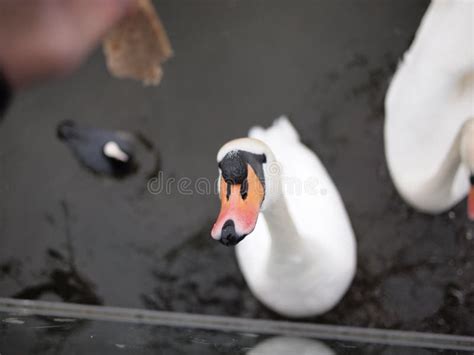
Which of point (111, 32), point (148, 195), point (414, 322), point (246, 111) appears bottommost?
point (414, 322)

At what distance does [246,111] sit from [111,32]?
53 centimetres

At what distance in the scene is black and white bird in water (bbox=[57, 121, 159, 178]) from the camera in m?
1.97

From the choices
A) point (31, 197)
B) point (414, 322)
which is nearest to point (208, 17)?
point (31, 197)

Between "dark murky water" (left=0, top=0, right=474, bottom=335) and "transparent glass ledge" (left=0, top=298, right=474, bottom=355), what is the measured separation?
201mm

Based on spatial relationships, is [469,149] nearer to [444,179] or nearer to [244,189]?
[444,179]

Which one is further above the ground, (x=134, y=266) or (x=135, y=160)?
(x=135, y=160)

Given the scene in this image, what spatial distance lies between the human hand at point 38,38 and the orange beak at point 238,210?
0.34 metres

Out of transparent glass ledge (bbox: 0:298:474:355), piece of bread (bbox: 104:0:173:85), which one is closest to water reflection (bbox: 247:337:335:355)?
transparent glass ledge (bbox: 0:298:474:355)

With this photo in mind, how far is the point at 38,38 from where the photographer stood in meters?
0.90

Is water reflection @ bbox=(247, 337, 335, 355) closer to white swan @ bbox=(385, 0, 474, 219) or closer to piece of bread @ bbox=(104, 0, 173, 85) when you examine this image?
white swan @ bbox=(385, 0, 474, 219)

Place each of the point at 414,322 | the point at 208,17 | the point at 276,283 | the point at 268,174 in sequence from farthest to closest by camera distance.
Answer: the point at 208,17 < the point at 414,322 < the point at 276,283 < the point at 268,174

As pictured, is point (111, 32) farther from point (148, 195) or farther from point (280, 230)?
point (280, 230)

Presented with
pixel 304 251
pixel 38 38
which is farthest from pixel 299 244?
pixel 38 38

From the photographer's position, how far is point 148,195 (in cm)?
203
